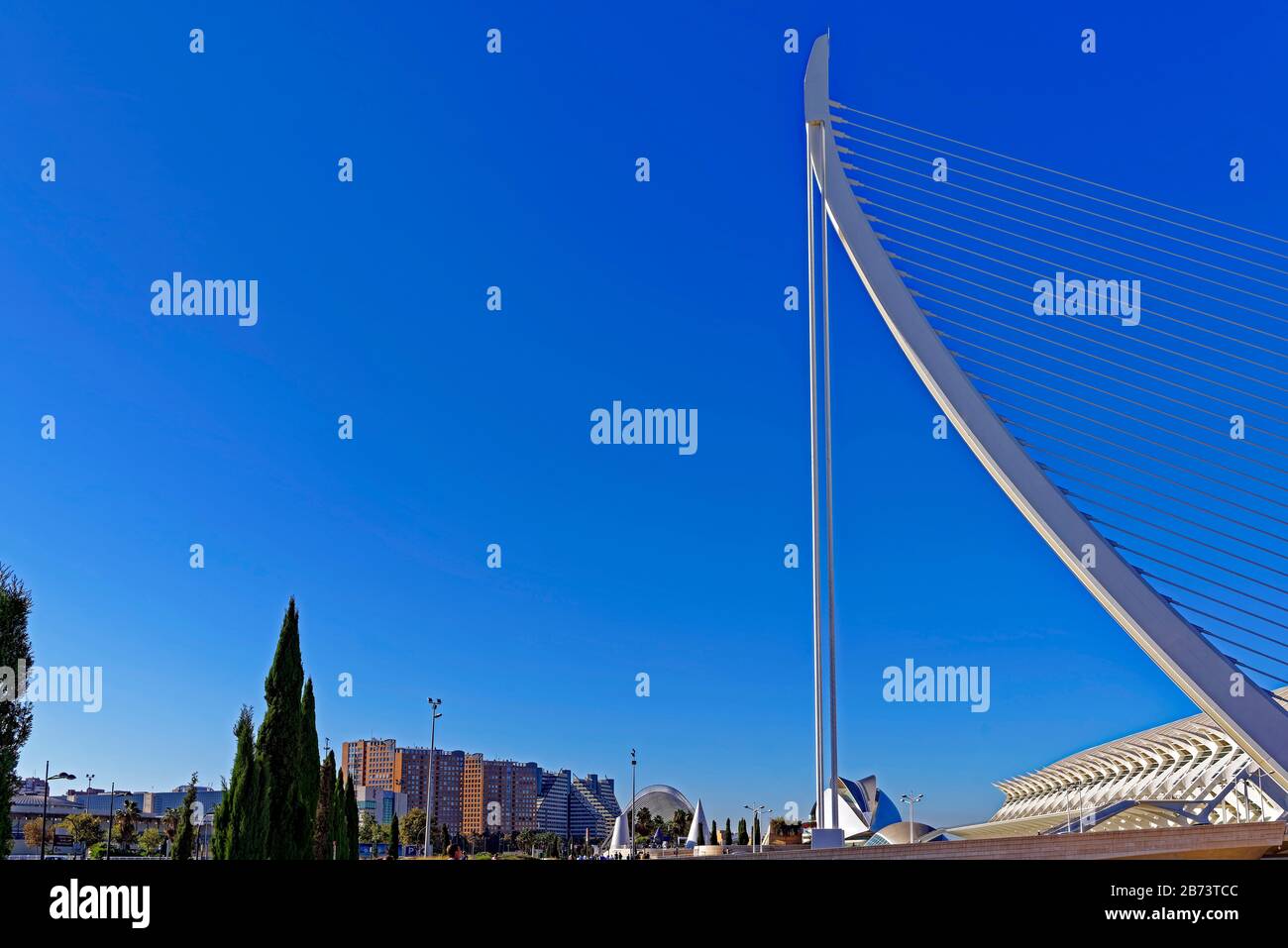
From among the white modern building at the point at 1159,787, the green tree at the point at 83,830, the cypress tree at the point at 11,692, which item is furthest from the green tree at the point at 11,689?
the green tree at the point at 83,830

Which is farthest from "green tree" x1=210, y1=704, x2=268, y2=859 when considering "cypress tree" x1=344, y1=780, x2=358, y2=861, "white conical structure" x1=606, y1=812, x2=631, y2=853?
"white conical structure" x1=606, y1=812, x2=631, y2=853

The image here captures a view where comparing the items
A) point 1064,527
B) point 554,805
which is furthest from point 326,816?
point 554,805

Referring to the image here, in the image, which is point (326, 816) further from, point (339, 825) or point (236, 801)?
point (236, 801)

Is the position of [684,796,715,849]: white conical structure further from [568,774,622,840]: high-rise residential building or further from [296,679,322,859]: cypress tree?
[568,774,622,840]: high-rise residential building

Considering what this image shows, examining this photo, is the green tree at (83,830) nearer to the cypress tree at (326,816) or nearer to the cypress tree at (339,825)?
the cypress tree at (339,825)

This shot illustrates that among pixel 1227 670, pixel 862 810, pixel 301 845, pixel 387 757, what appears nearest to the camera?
pixel 1227 670
